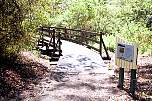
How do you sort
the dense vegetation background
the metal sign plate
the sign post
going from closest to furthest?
the sign post
the metal sign plate
the dense vegetation background

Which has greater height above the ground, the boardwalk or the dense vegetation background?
the dense vegetation background

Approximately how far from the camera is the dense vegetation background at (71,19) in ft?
41.1

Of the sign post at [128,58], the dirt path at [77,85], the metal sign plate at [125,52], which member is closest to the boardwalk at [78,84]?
the dirt path at [77,85]

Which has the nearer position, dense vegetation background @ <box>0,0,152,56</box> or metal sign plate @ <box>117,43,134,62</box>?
metal sign plate @ <box>117,43,134,62</box>

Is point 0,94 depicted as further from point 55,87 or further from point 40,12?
point 40,12

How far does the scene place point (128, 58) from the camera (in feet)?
35.2

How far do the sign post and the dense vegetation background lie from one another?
161 inches

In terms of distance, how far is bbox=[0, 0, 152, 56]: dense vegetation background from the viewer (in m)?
12.5

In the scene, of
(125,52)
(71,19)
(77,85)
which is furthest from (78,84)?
(71,19)

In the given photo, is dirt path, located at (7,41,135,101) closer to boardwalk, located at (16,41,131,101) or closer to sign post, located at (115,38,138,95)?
boardwalk, located at (16,41,131,101)

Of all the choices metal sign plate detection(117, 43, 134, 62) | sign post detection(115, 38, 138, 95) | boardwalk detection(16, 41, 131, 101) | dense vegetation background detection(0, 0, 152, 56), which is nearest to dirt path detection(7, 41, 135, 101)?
boardwalk detection(16, 41, 131, 101)

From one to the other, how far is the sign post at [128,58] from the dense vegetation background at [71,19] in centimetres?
410

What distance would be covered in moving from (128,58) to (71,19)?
26835mm

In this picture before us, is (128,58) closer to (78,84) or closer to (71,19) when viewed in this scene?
(78,84)
